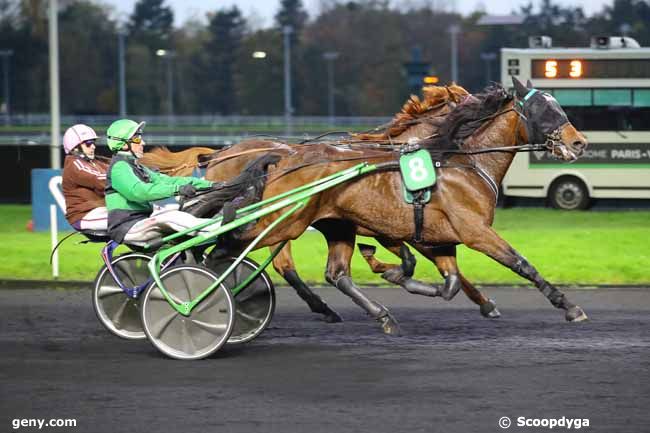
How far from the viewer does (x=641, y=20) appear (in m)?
70.8

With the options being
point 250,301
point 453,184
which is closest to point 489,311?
point 453,184

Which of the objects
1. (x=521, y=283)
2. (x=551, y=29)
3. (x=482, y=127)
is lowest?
(x=521, y=283)

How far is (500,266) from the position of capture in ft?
47.1

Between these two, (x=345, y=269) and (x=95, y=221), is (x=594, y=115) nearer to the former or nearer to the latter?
(x=345, y=269)

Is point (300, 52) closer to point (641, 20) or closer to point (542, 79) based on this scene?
point (641, 20)

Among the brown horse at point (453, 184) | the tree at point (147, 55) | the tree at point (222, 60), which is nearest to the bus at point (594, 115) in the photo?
the brown horse at point (453, 184)

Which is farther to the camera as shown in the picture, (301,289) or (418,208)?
(301,289)

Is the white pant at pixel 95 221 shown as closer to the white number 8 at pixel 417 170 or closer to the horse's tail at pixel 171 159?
the horse's tail at pixel 171 159

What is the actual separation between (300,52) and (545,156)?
60365 millimetres

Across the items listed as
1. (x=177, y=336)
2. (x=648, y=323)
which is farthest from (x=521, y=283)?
(x=177, y=336)

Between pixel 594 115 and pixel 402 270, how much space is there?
15162 mm

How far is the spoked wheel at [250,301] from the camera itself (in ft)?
30.4

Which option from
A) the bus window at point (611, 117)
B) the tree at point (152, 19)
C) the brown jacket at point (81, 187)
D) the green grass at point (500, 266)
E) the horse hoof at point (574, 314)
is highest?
the tree at point (152, 19)

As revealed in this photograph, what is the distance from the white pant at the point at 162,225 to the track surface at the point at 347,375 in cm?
82
